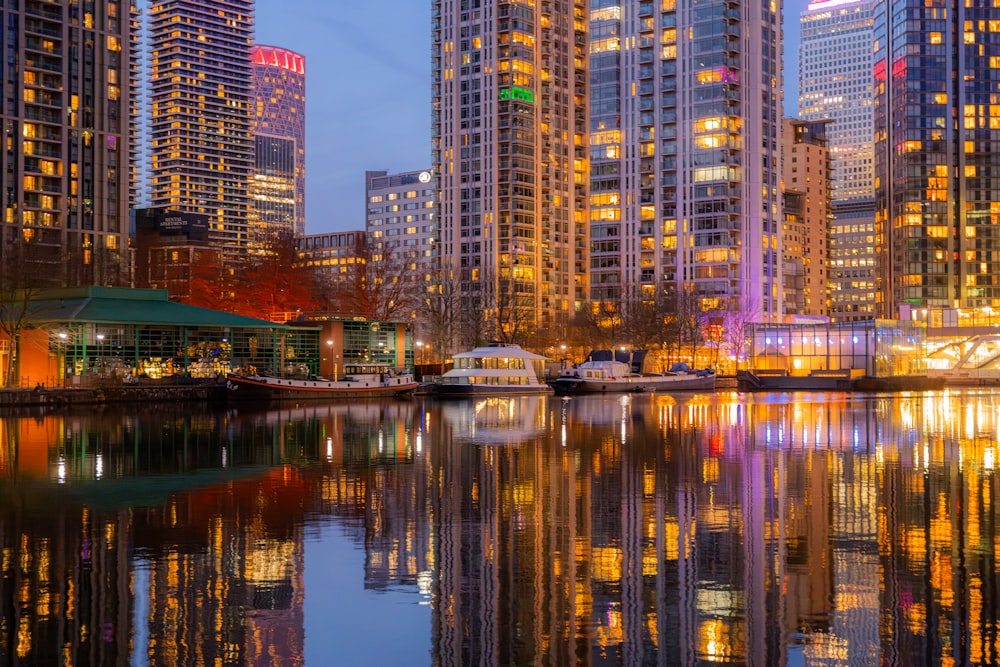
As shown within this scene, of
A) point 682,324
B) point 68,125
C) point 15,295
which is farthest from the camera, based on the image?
point 682,324

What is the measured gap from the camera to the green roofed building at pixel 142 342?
264 ft

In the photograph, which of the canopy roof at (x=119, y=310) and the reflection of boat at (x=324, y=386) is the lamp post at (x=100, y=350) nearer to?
the canopy roof at (x=119, y=310)

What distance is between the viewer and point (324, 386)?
8631cm

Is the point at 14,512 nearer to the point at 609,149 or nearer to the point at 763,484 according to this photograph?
the point at 763,484

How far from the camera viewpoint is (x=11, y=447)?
40.1m

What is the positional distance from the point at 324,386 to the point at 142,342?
46.6ft

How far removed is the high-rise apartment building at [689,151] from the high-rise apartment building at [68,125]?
7973cm

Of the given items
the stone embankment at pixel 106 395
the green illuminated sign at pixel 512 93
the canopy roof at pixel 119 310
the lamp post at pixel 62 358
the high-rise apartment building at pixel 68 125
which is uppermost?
the green illuminated sign at pixel 512 93

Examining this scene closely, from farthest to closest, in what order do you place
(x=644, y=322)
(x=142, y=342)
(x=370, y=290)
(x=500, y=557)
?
(x=644, y=322) < (x=370, y=290) < (x=142, y=342) < (x=500, y=557)

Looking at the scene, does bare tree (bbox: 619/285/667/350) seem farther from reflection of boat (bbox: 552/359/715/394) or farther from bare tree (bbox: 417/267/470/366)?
reflection of boat (bbox: 552/359/715/394)

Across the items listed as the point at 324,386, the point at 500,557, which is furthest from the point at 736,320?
the point at 500,557

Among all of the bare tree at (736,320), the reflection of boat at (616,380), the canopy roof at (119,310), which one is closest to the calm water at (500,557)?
the canopy roof at (119,310)

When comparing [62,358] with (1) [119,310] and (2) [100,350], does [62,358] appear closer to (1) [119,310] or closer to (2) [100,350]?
(2) [100,350]

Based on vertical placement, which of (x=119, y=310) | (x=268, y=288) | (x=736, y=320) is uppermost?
(x=268, y=288)
